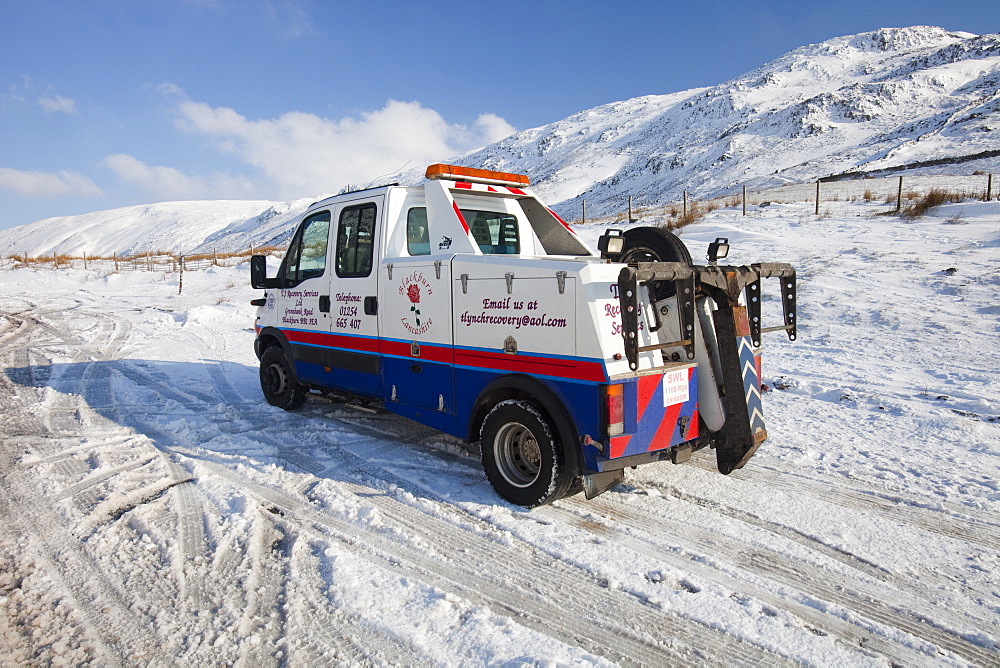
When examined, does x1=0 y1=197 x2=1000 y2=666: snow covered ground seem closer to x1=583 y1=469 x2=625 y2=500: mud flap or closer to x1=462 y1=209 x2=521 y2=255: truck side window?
x1=583 y1=469 x2=625 y2=500: mud flap

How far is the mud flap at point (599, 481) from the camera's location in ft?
13.1

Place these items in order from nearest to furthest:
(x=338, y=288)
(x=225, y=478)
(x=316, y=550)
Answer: (x=316, y=550)
(x=225, y=478)
(x=338, y=288)

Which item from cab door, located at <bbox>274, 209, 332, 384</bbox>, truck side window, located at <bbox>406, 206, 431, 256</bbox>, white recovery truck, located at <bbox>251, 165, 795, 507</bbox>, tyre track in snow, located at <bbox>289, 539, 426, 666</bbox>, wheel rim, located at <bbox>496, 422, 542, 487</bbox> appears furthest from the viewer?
cab door, located at <bbox>274, 209, 332, 384</bbox>

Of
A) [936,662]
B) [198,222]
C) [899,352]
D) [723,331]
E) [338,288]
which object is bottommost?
[936,662]

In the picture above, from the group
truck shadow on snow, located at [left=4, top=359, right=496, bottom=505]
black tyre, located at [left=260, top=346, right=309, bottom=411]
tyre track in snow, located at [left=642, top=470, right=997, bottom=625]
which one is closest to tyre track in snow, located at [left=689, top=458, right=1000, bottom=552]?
tyre track in snow, located at [left=642, top=470, right=997, bottom=625]

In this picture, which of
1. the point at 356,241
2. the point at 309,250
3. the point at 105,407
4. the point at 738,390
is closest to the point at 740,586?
the point at 738,390

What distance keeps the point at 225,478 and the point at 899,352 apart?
26.8ft

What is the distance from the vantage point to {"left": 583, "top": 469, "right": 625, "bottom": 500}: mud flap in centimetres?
400

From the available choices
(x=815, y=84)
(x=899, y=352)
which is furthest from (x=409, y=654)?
(x=815, y=84)

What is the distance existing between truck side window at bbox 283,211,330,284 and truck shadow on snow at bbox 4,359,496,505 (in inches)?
Result: 60.7

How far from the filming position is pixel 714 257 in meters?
4.56

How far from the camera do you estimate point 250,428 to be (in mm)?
6363

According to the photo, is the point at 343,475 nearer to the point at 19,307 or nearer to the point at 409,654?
the point at 409,654

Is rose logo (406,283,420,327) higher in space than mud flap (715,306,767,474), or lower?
higher
